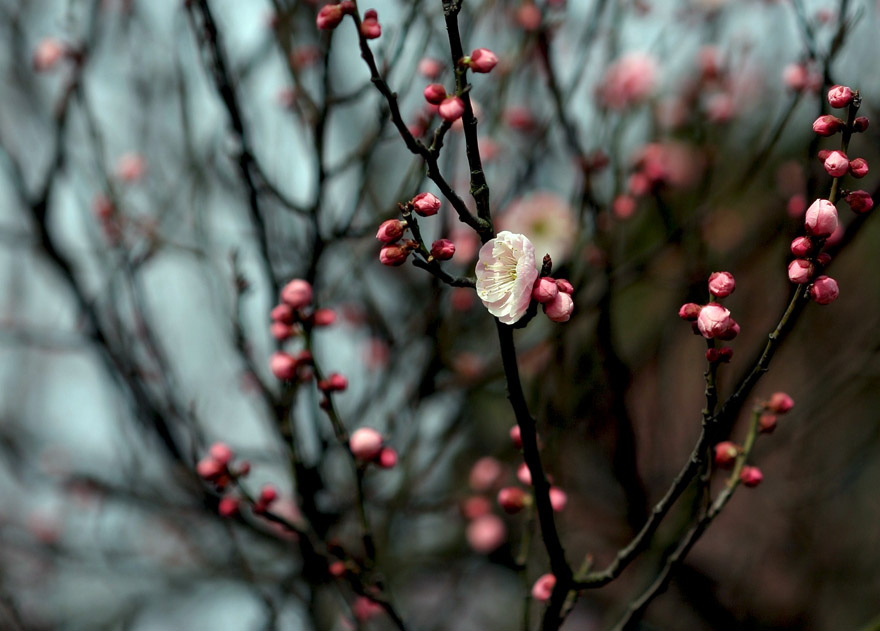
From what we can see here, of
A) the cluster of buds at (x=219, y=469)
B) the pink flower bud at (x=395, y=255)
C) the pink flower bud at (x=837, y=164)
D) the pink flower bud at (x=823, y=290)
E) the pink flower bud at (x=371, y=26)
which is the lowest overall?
the cluster of buds at (x=219, y=469)

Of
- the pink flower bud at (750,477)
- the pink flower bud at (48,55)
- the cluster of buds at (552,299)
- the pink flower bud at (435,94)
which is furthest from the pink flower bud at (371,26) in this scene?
the pink flower bud at (48,55)

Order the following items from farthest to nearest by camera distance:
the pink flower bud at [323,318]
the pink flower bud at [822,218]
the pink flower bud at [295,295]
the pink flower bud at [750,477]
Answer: the pink flower bud at [323,318] → the pink flower bud at [295,295] → the pink flower bud at [750,477] → the pink flower bud at [822,218]

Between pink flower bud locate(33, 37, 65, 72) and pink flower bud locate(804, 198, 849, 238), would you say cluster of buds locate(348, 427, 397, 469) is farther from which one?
pink flower bud locate(33, 37, 65, 72)

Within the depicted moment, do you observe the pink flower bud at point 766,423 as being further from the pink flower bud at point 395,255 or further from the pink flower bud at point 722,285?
the pink flower bud at point 395,255

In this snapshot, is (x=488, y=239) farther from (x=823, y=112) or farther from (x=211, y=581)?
(x=211, y=581)

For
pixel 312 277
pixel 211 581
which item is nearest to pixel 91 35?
pixel 312 277
